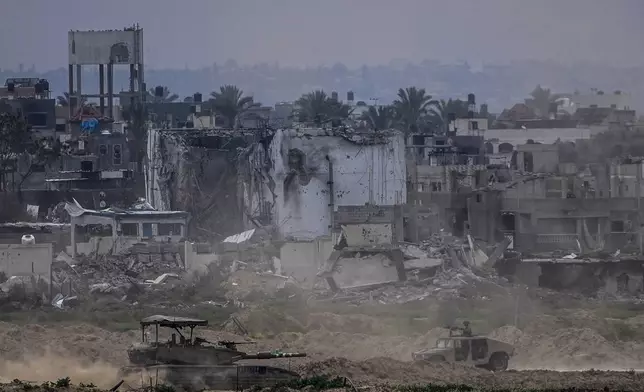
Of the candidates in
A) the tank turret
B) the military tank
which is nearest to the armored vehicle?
the tank turret

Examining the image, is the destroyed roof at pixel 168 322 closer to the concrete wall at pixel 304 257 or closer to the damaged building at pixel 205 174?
the concrete wall at pixel 304 257

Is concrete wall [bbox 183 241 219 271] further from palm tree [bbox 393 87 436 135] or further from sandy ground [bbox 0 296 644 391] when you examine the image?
palm tree [bbox 393 87 436 135]

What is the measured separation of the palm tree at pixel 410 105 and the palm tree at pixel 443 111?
2.13 metres

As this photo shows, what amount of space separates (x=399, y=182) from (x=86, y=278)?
17.1 metres

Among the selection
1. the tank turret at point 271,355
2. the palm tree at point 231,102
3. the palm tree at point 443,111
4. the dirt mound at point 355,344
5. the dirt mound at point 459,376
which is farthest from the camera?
the palm tree at point 443,111

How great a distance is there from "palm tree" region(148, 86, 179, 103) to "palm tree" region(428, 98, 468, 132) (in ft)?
50.4

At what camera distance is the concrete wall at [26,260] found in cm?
5034

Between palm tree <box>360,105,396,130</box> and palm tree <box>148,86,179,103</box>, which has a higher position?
palm tree <box>148,86,179,103</box>

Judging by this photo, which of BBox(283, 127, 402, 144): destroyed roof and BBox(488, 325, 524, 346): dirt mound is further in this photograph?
BBox(283, 127, 402, 144): destroyed roof

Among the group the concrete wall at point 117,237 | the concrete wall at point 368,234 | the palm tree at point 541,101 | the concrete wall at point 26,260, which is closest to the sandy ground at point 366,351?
the concrete wall at point 26,260

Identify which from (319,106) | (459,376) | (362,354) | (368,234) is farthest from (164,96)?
(459,376)

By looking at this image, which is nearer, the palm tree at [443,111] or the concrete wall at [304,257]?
the concrete wall at [304,257]

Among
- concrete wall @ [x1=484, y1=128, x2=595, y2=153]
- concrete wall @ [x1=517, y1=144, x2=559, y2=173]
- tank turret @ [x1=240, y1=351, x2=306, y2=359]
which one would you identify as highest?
concrete wall @ [x1=484, y1=128, x2=595, y2=153]

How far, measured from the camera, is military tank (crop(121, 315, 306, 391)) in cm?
3228
